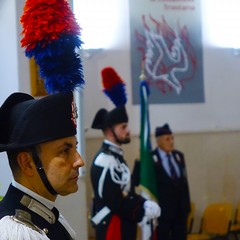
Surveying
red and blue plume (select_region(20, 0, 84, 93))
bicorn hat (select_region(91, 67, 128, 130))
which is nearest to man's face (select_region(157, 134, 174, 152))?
bicorn hat (select_region(91, 67, 128, 130))

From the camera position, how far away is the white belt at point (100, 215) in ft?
12.2

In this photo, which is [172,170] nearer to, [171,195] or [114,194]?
[171,195]

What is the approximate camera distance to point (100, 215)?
12.2ft

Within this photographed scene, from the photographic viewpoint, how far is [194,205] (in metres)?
6.32

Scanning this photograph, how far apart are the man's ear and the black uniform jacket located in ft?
7.01

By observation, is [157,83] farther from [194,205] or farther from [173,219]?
[173,219]

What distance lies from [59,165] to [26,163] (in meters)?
0.09

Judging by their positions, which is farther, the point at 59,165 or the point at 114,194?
the point at 114,194

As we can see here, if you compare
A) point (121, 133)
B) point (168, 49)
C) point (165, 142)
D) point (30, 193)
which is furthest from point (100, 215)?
point (168, 49)

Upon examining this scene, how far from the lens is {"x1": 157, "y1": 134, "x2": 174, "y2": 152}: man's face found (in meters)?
5.39

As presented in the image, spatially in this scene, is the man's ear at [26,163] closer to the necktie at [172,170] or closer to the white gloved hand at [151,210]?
the white gloved hand at [151,210]

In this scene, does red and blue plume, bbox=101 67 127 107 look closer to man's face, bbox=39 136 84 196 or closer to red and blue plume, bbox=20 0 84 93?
red and blue plume, bbox=20 0 84 93

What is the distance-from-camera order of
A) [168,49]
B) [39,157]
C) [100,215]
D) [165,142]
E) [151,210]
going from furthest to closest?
1. [168,49]
2. [165,142]
3. [151,210]
4. [100,215]
5. [39,157]

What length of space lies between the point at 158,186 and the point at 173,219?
0.31m
